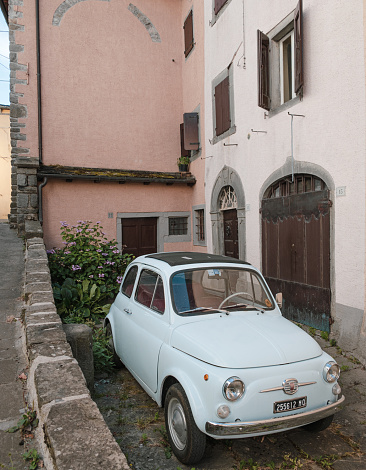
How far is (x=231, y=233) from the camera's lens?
367 inches

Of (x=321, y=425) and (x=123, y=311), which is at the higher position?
(x=123, y=311)

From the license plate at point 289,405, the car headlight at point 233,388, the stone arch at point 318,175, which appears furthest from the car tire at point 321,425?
the stone arch at point 318,175

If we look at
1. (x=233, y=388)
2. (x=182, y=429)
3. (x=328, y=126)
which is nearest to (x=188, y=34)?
(x=328, y=126)

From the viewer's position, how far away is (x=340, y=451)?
2.98 metres

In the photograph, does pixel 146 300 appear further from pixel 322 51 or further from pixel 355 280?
pixel 322 51

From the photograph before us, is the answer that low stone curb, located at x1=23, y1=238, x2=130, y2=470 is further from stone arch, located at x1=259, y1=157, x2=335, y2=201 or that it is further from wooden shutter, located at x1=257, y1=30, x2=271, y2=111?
wooden shutter, located at x1=257, y1=30, x2=271, y2=111

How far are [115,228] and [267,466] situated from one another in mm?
9188

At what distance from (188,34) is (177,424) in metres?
12.1

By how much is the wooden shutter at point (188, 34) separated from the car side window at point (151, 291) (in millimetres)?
9924

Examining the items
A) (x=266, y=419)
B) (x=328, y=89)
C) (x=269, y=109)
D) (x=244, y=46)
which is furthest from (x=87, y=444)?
(x=244, y=46)

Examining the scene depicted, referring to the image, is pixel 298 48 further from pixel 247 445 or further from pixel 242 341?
pixel 247 445

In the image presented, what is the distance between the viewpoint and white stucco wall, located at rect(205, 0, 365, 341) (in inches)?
201

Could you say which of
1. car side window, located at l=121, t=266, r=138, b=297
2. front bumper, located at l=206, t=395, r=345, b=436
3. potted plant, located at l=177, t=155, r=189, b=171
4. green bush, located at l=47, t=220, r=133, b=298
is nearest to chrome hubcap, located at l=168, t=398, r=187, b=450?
front bumper, located at l=206, t=395, r=345, b=436

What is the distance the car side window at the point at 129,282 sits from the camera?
4.42 metres
